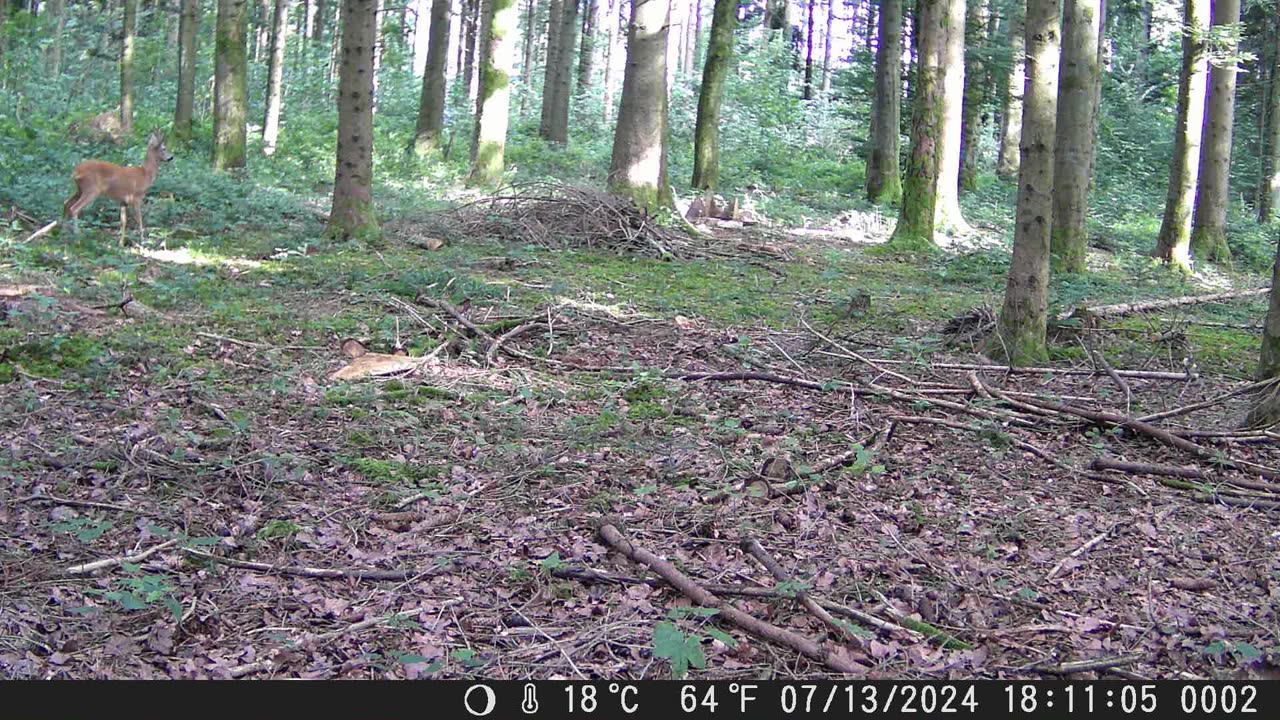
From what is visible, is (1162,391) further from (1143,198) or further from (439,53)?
(1143,198)

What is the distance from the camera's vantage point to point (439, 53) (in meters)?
23.2

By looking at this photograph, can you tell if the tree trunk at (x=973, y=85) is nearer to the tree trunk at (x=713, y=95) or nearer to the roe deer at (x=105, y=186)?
the tree trunk at (x=713, y=95)

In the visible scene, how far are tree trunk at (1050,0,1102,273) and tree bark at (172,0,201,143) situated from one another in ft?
49.8

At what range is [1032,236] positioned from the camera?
25.4 feet

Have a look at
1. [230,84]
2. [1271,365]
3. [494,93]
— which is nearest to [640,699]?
[1271,365]

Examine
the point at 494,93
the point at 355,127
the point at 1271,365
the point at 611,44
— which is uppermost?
the point at 611,44

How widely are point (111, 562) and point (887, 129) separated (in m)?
18.9

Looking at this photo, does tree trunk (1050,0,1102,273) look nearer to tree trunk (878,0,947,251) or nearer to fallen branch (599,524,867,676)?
tree trunk (878,0,947,251)

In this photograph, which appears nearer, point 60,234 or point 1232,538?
point 1232,538

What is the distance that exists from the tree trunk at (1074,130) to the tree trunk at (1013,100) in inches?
475

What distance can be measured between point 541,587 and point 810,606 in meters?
1.06

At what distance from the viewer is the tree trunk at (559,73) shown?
26.2 m

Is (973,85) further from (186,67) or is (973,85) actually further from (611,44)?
(611,44)

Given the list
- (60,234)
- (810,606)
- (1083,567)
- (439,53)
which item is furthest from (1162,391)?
(439,53)
